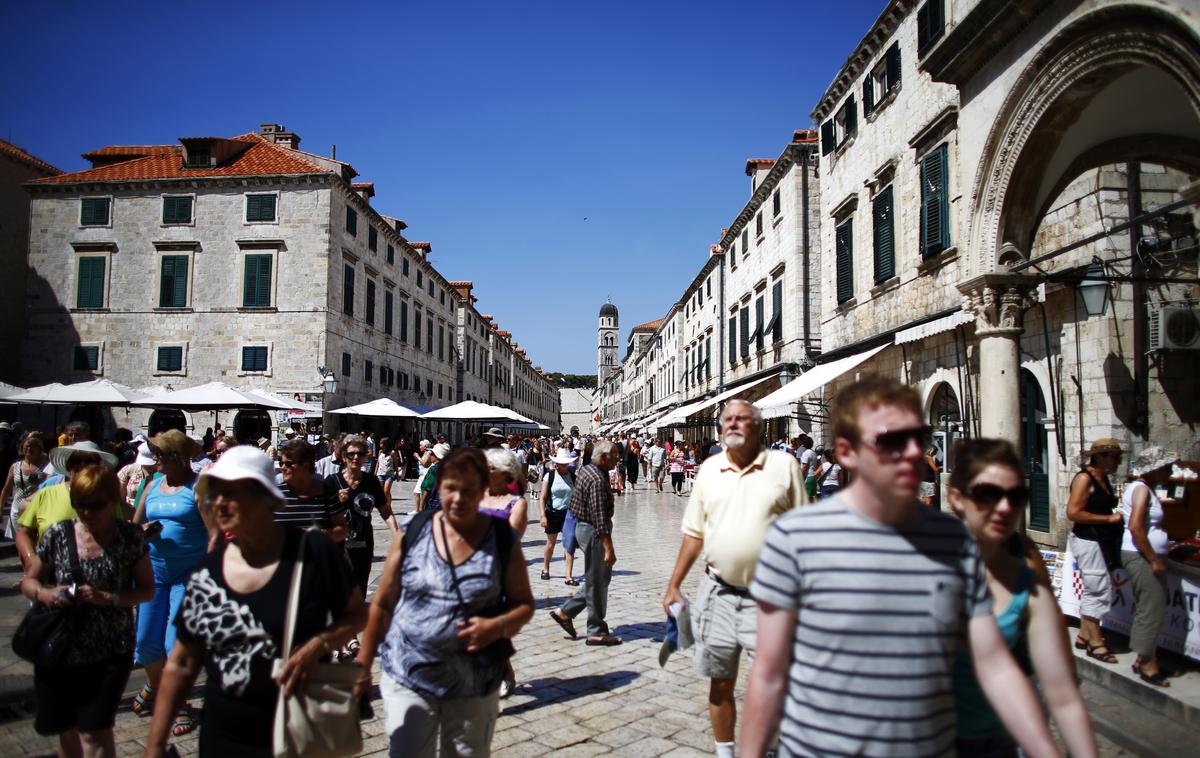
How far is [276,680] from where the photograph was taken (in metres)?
2.42

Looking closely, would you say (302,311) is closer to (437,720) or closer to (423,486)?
(423,486)

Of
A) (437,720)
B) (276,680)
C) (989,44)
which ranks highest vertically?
(989,44)

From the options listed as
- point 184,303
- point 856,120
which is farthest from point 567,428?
point 856,120

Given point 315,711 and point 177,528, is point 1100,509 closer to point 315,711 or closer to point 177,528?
point 315,711

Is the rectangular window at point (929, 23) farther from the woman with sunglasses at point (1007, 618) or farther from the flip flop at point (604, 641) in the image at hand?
the woman with sunglasses at point (1007, 618)

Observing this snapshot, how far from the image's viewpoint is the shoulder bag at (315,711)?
2.39 m

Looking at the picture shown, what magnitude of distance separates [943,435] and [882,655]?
40.6ft

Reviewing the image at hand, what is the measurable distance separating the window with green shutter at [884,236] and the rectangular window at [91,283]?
2633 centimetres

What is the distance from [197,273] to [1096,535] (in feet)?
92.9

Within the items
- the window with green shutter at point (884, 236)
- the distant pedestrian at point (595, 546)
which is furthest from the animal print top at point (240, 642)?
the window with green shutter at point (884, 236)

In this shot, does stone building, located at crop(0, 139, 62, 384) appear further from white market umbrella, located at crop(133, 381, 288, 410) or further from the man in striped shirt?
the man in striped shirt

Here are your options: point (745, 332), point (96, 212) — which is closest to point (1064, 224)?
point (745, 332)

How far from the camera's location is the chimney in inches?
1217

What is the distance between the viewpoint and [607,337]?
13575 centimetres
